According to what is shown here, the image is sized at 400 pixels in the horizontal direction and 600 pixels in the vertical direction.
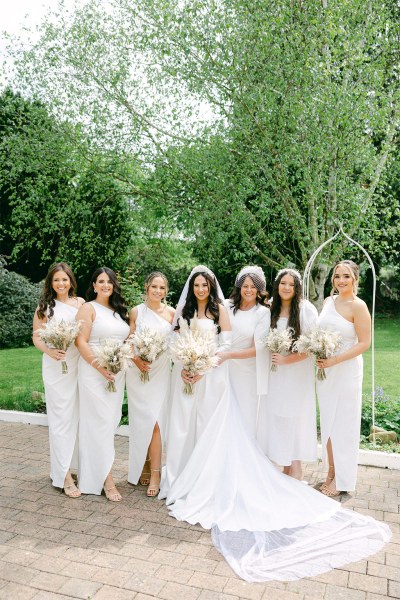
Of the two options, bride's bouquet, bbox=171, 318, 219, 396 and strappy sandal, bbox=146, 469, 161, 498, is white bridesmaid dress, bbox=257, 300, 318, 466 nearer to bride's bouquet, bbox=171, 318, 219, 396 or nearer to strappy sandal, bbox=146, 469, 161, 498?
bride's bouquet, bbox=171, 318, 219, 396

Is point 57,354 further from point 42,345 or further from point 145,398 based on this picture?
point 145,398

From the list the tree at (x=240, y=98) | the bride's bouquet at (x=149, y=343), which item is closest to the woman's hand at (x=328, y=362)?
the bride's bouquet at (x=149, y=343)

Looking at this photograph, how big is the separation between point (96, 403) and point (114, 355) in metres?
0.69

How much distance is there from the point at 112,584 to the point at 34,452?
Result: 11.1 feet

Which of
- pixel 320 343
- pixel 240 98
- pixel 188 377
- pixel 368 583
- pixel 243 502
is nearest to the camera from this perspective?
pixel 368 583

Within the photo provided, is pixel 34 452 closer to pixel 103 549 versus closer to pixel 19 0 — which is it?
pixel 103 549

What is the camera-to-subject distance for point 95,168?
33.0ft

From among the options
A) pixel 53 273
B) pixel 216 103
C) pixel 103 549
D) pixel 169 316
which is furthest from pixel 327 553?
pixel 216 103

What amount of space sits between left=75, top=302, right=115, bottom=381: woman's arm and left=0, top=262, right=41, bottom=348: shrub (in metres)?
10.4

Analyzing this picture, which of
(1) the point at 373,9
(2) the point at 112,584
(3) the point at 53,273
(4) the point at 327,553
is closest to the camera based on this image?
(2) the point at 112,584

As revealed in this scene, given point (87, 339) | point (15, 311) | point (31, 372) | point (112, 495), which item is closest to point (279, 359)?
point (87, 339)

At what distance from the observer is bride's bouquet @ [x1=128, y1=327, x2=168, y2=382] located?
532 cm

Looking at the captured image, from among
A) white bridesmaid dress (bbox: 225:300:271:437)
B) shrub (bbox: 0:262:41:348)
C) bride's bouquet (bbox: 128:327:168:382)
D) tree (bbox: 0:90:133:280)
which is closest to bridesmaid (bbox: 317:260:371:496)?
white bridesmaid dress (bbox: 225:300:271:437)

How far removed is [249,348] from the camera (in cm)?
572
